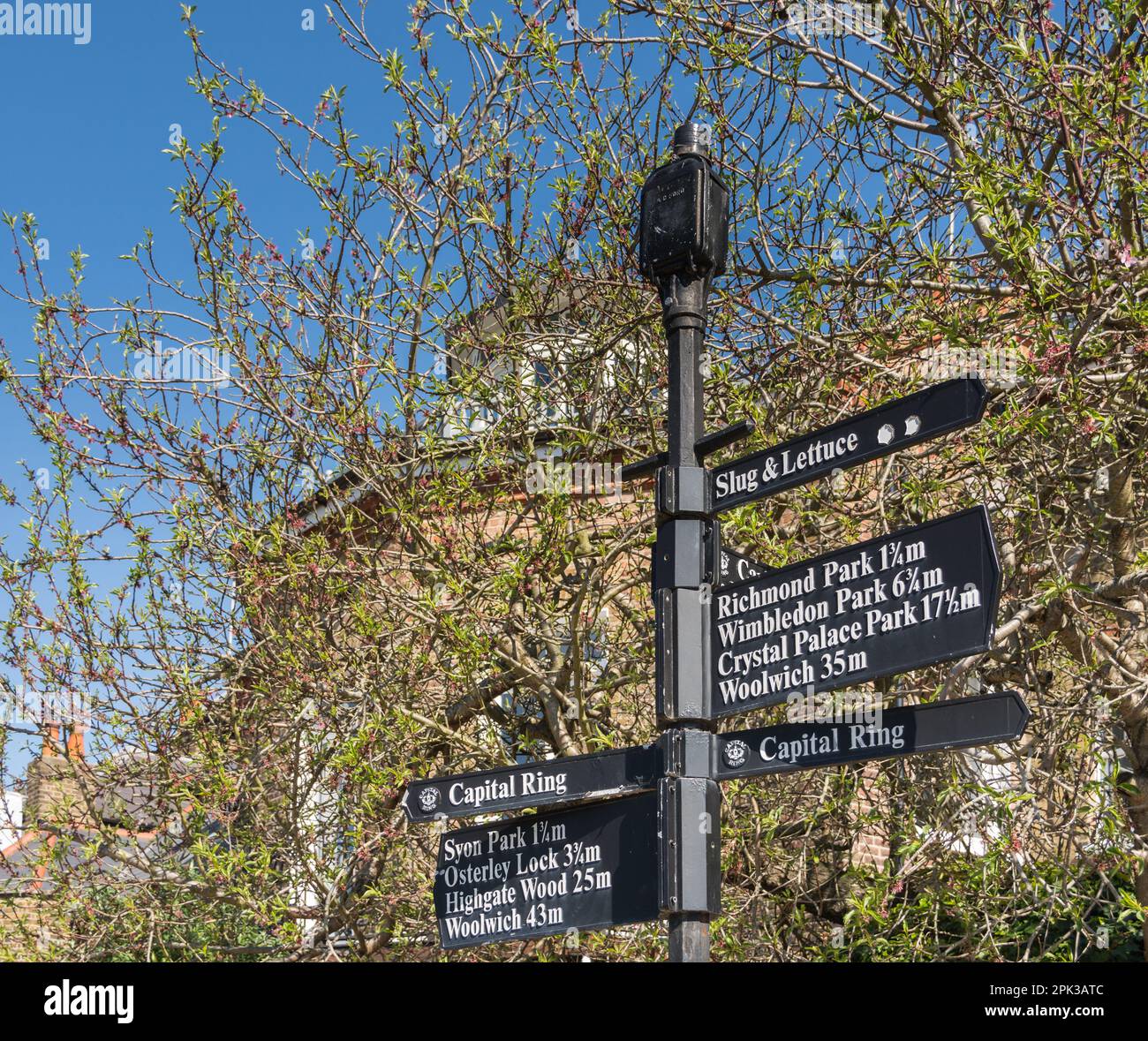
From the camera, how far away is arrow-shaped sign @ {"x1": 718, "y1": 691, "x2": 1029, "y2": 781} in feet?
11.7

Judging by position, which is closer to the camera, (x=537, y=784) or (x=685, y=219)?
(x=537, y=784)

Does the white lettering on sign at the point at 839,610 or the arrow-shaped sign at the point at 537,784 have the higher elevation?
the white lettering on sign at the point at 839,610

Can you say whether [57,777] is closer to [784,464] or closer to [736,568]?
[736,568]

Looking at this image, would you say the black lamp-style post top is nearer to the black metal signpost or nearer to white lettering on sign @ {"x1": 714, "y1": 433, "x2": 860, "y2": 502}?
the black metal signpost

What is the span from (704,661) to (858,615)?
52 cm

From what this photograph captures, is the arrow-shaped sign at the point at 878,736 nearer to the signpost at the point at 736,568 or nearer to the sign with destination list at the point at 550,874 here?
the sign with destination list at the point at 550,874

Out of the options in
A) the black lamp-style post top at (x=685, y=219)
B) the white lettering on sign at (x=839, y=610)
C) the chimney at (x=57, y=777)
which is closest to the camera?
the white lettering on sign at (x=839, y=610)

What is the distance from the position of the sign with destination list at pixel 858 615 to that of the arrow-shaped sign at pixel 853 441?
275 millimetres

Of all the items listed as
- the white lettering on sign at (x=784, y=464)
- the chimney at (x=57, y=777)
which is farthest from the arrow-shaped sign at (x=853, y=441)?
the chimney at (x=57, y=777)

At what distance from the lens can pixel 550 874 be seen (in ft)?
13.7

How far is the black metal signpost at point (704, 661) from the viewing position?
12.2 ft

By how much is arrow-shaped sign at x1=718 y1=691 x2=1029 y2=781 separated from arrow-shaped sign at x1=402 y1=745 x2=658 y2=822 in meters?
0.28

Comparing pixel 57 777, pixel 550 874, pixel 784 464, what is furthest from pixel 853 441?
pixel 57 777
